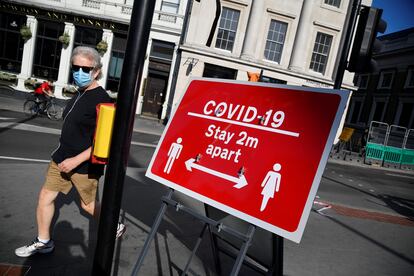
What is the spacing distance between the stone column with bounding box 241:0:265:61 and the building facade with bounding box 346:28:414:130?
48.3 ft

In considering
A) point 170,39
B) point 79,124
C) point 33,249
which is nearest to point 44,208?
point 33,249

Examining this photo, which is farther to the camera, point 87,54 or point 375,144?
point 375,144

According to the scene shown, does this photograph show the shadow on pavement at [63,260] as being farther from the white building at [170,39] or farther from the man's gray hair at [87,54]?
the white building at [170,39]

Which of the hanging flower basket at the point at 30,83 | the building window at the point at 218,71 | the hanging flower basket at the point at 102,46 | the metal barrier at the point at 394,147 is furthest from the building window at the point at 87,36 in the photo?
the metal barrier at the point at 394,147

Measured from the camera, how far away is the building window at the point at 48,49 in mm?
18156

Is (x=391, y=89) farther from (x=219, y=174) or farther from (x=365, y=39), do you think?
(x=219, y=174)

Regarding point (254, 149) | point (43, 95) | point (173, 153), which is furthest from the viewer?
point (43, 95)

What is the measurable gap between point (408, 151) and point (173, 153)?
2238 cm

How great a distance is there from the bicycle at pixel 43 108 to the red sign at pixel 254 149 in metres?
11.4

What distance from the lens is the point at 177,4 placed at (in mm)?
17688

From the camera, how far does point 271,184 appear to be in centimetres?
170

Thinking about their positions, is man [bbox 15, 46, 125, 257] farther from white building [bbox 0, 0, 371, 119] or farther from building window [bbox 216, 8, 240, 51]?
building window [bbox 216, 8, 240, 51]

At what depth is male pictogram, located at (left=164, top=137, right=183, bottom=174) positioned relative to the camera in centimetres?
215

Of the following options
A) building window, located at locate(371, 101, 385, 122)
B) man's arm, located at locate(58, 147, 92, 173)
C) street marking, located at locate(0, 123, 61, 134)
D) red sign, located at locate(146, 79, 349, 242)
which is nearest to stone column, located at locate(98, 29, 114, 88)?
street marking, located at locate(0, 123, 61, 134)
